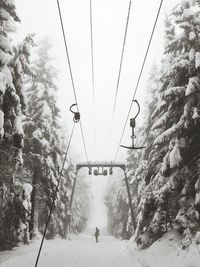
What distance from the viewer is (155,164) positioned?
50.9 feet

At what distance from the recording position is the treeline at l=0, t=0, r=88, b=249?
471 inches

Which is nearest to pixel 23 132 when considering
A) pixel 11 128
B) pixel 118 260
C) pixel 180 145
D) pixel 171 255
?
pixel 11 128

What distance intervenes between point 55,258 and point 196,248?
6731mm

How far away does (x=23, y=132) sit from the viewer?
1232 cm

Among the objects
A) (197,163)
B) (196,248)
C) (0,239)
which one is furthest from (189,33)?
(0,239)

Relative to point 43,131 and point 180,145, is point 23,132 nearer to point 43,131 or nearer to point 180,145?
point 180,145

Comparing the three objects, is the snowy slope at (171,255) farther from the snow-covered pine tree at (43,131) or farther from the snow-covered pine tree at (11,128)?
the snow-covered pine tree at (43,131)

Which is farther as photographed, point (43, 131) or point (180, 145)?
point (43, 131)

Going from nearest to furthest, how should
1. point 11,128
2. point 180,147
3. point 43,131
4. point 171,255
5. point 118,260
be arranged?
1. point 171,255
2. point 11,128
3. point 180,147
4. point 118,260
5. point 43,131

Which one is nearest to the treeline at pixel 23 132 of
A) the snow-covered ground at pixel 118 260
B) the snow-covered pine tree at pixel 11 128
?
the snow-covered pine tree at pixel 11 128

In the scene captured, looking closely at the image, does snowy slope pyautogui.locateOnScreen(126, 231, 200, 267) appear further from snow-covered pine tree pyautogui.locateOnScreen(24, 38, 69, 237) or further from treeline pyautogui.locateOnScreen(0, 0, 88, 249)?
snow-covered pine tree pyautogui.locateOnScreen(24, 38, 69, 237)

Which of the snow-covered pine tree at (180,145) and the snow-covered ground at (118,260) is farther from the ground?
the snow-covered pine tree at (180,145)

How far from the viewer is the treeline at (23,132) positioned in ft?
39.3

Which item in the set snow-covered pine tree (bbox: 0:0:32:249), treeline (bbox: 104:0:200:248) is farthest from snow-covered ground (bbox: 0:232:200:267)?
snow-covered pine tree (bbox: 0:0:32:249)
